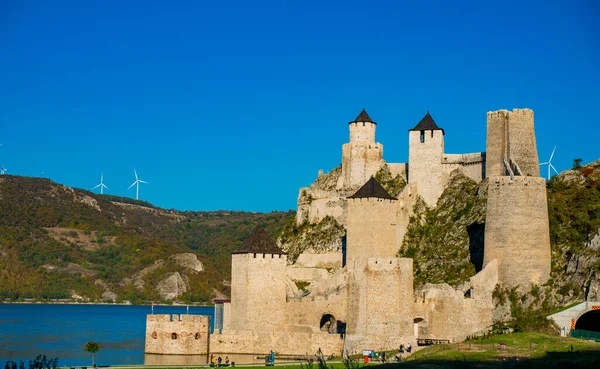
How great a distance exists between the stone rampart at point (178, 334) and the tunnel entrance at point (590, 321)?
691 inches

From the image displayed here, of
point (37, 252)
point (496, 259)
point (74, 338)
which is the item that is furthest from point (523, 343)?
point (37, 252)

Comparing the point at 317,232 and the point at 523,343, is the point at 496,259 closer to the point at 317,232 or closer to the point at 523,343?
the point at 523,343

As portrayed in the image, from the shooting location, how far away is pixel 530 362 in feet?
104

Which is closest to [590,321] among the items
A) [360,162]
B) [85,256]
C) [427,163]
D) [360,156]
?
[427,163]

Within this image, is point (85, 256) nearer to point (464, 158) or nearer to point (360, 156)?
point (360, 156)

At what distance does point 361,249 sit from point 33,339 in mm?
31271

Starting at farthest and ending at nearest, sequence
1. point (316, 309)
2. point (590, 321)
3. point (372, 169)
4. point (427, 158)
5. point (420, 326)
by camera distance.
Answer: point (372, 169), point (427, 158), point (316, 309), point (590, 321), point (420, 326)

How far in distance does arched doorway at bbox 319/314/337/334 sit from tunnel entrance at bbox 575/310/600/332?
1164 cm

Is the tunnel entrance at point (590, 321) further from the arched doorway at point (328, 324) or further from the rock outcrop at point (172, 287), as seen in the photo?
the rock outcrop at point (172, 287)

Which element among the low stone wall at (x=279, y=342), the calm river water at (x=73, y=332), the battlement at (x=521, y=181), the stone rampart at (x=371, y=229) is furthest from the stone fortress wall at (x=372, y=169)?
the low stone wall at (x=279, y=342)

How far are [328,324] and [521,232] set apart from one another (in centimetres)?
1054

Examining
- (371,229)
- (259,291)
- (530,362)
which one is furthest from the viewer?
(371,229)

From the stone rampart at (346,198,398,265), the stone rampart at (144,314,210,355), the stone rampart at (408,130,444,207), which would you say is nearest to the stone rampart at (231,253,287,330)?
the stone rampart at (144,314,210,355)

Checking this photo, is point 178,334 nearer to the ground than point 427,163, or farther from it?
nearer to the ground
